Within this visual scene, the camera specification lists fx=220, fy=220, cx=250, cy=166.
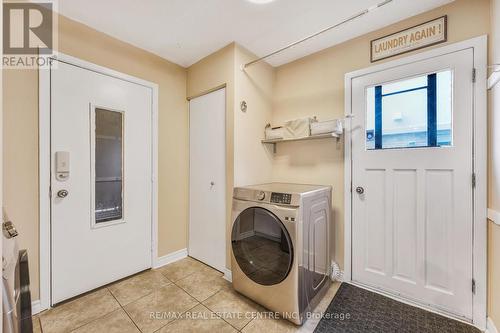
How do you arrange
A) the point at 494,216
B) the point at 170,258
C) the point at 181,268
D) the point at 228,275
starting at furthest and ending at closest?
the point at 170,258, the point at 181,268, the point at 228,275, the point at 494,216

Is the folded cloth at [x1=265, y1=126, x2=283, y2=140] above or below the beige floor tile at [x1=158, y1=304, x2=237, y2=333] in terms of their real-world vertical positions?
above

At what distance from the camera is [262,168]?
8.25ft

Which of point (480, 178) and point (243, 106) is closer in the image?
point (480, 178)

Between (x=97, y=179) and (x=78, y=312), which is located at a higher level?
(x=97, y=179)

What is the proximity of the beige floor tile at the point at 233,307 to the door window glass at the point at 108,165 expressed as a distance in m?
1.22

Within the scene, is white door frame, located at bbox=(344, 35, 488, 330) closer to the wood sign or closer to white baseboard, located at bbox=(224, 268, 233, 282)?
the wood sign

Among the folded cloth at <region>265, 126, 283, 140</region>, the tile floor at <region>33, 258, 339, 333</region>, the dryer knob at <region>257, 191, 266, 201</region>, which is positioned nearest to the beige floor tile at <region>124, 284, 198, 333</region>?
the tile floor at <region>33, 258, 339, 333</region>

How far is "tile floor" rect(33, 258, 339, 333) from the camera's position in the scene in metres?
1.59

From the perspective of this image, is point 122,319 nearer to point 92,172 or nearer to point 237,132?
point 92,172

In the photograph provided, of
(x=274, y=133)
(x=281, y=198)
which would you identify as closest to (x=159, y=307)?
(x=281, y=198)

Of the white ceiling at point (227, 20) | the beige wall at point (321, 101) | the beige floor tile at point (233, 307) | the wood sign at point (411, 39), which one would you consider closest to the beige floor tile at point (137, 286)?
the beige floor tile at point (233, 307)

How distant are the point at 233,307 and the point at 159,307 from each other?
23.9 inches

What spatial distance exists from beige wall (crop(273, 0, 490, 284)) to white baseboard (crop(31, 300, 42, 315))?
7.81 ft

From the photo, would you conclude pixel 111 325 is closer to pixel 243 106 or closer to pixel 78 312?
pixel 78 312
